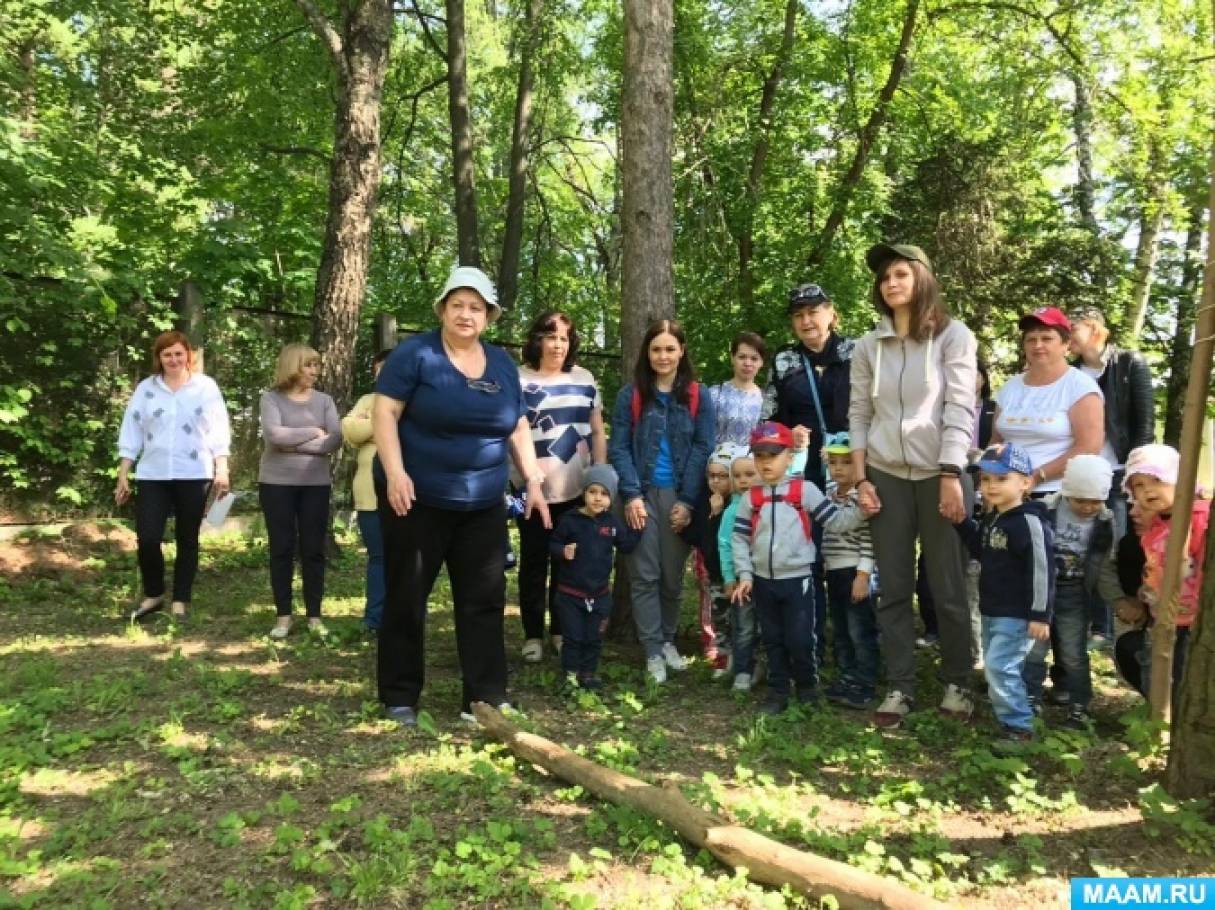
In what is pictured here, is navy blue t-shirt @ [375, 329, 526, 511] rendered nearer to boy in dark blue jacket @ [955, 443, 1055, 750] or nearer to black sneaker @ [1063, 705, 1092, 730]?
boy in dark blue jacket @ [955, 443, 1055, 750]

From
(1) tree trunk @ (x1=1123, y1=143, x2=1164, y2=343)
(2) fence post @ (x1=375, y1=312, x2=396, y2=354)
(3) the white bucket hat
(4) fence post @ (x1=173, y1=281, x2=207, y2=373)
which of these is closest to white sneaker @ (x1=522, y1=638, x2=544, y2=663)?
(3) the white bucket hat

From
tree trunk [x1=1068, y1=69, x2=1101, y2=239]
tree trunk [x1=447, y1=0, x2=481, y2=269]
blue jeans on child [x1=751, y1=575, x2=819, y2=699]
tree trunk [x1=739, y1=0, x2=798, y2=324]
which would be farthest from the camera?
tree trunk [x1=1068, y1=69, x2=1101, y2=239]

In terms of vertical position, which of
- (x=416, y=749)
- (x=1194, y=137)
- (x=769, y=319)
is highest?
(x=1194, y=137)

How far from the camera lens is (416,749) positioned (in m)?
3.93

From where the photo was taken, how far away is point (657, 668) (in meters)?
5.08

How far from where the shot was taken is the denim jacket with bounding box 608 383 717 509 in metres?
5.11

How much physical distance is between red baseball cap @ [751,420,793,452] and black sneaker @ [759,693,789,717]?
1.26 meters

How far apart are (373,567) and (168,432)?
1.66 metres

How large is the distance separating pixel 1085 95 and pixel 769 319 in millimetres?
6107

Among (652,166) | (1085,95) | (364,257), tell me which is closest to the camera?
(652,166)

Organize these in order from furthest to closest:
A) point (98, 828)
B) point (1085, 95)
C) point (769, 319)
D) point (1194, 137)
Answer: point (1194, 137) → point (1085, 95) → point (769, 319) → point (98, 828)

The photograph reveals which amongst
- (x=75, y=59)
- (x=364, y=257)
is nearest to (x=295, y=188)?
(x=75, y=59)

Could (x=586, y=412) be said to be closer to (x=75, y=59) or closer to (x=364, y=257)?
(x=364, y=257)

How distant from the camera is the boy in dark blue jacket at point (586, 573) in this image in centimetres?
484
